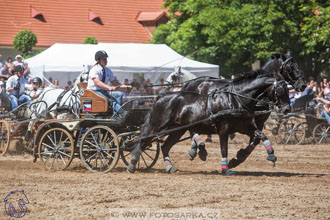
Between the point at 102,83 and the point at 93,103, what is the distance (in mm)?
394

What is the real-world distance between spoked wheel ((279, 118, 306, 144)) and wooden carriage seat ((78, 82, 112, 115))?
302 inches

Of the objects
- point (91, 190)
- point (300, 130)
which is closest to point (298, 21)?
point (300, 130)

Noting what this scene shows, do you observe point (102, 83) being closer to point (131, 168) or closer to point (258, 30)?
point (131, 168)

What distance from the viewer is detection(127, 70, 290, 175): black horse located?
9.87 m

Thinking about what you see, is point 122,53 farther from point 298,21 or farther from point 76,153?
point 76,153

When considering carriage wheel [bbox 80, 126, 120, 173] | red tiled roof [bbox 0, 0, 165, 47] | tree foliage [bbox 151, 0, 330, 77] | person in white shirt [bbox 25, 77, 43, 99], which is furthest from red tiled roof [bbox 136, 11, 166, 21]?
carriage wheel [bbox 80, 126, 120, 173]

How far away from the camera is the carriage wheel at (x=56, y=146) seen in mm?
10656

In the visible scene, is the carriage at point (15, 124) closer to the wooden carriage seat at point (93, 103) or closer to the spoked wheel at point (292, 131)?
the wooden carriage seat at point (93, 103)

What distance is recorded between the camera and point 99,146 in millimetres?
10406

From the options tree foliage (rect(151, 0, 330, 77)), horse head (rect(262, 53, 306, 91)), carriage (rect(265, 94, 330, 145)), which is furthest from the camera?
tree foliage (rect(151, 0, 330, 77))

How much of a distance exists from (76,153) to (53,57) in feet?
40.3

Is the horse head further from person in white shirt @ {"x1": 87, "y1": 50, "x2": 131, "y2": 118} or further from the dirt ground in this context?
person in white shirt @ {"x1": 87, "y1": 50, "x2": 131, "y2": 118}

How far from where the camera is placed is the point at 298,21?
26.4 metres

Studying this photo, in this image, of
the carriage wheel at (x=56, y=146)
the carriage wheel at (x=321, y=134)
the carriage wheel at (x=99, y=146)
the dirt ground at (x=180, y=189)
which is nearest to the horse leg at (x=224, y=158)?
the dirt ground at (x=180, y=189)
